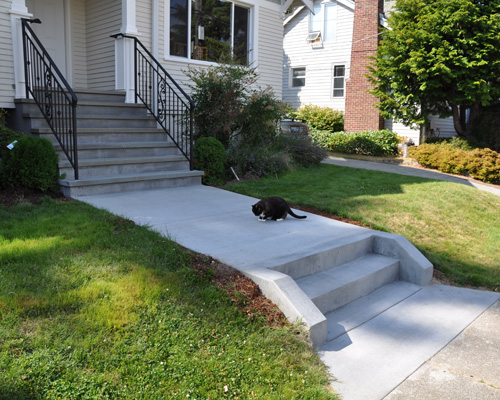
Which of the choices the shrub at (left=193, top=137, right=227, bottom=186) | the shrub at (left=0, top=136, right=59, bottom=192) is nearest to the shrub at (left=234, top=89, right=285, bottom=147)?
the shrub at (left=193, top=137, right=227, bottom=186)

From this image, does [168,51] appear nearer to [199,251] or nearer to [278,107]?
[278,107]

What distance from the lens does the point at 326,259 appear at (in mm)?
4418

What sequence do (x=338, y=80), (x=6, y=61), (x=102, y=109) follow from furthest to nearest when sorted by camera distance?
(x=338, y=80)
(x=102, y=109)
(x=6, y=61)

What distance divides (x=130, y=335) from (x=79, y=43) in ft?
27.6

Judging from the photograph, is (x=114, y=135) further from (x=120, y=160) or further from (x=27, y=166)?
(x=27, y=166)

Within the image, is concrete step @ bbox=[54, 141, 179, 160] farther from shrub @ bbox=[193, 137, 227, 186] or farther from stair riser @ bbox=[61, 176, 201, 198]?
stair riser @ bbox=[61, 176, 201, 198]

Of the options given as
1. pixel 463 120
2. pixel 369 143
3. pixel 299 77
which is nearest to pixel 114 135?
pixel 369 143

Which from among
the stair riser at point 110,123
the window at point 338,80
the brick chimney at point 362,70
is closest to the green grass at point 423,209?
the stair riser at point 110,123

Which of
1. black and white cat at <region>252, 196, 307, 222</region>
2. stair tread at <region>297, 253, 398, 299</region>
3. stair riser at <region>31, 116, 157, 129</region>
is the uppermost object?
stair riser at <region>31, 116, 157, 129</region>

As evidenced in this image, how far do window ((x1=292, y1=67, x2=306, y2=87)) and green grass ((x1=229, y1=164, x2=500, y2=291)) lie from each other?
42.6 ft

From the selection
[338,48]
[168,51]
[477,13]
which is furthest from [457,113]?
[168,51]

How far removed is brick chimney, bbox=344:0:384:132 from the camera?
17.0 meters

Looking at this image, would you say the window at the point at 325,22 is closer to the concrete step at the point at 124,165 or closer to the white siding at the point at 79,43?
the white siding at the point at 79,43

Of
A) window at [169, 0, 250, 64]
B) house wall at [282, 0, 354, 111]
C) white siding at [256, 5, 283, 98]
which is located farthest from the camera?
house wall at [282, 0, 354, 111]
